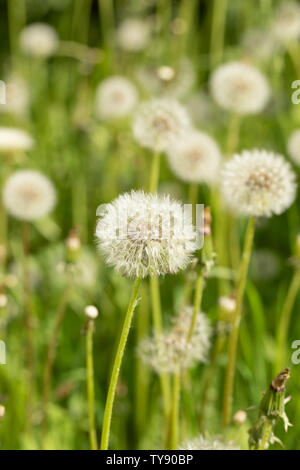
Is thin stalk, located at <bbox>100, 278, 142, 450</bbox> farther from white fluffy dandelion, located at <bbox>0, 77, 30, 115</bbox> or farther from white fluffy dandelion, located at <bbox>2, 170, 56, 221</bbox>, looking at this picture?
white fluffy dandelion, located at <bbox>0, 77, 30, 115</bbox>

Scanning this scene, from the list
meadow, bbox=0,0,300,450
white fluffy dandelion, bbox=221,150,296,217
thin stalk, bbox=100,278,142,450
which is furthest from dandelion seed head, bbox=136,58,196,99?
thin stalk, bbox=100,278,142,450

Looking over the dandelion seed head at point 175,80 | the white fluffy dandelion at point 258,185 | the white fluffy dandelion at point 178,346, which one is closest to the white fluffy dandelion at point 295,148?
the white fluffy dandelion at point 258,185

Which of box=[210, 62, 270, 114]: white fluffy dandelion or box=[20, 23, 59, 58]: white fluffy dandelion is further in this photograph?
box=[20, 23, 59, 58]: white fluffy dandelion

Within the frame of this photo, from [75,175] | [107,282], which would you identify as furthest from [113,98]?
[107,282]

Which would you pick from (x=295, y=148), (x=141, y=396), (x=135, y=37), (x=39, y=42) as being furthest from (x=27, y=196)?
(x=135, y=37)

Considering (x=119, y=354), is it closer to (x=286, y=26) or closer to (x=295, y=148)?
(x=295, y=148)
